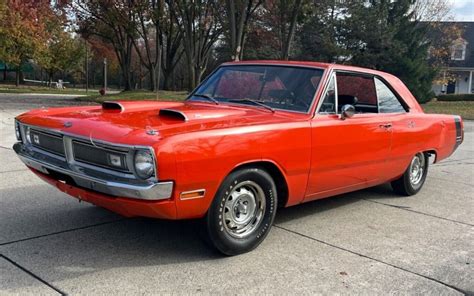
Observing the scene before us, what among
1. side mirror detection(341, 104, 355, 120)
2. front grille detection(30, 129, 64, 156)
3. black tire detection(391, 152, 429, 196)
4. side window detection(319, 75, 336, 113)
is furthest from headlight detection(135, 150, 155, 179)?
black tire detection(391, 152, 429, 196)

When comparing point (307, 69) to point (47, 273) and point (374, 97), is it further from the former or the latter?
point (47, 273)

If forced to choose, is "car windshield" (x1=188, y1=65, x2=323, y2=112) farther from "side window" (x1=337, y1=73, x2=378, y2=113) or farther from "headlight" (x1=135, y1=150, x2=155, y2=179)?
"headlight" (x1=135, y1=150, x2=155, y2=179)

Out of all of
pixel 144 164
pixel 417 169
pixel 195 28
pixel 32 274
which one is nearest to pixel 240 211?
pixel 144 164

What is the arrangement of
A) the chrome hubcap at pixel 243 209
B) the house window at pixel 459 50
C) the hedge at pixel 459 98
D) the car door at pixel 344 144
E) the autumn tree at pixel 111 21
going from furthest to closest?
the house window at pixel 459 50, the hedge at pixel 459 98, the autumn tree at pixel 111 21, the car door at pixel 344 144, the chrome hubcap at pixel 243 209

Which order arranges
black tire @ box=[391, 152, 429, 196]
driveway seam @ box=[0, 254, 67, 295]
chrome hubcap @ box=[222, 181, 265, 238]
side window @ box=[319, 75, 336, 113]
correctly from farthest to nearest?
black tire @ box=[391, 152, 429, 196] → side window @ box=[319, 75, 336, 113] → chrome hubcap @ box=[222, 181, 265, 238] → driveway seam @ box=[0, 254, 67, 295]

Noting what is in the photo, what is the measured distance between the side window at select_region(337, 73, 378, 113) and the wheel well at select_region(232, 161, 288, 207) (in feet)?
4.70

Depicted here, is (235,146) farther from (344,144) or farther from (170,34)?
(170,34)

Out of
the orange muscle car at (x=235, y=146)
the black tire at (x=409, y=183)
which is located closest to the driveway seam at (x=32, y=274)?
the orange muscle car at (x=235, y=146)

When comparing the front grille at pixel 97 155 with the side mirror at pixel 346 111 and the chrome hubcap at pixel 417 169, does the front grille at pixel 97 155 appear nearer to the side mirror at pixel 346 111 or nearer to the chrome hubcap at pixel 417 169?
the side mirror at pixel 346 111

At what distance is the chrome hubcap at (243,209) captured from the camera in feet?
13.5

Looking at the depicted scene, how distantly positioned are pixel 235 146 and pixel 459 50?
4789cm

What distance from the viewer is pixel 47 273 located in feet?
12.0

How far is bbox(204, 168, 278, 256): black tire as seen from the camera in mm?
3943

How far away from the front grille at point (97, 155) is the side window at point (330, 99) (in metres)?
2.12
